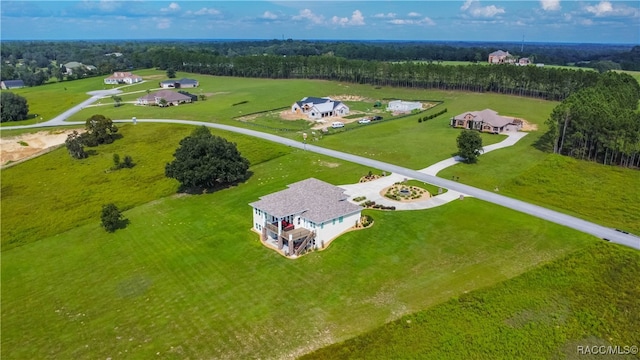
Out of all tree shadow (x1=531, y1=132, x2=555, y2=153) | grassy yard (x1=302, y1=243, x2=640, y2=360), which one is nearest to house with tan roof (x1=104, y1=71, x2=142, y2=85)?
tree shadow (x1=531, y1=132, x2=555, y2=153)

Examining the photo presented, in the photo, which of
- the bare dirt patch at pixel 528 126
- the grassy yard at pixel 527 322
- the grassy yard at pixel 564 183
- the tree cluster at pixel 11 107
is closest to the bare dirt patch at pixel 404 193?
the grassy yard at pixel 564 183

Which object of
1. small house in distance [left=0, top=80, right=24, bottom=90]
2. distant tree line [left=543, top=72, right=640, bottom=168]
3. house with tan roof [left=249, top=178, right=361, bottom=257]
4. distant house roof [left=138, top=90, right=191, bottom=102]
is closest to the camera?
house with tan roof [left=249, top=178, right=361, bottom=257]

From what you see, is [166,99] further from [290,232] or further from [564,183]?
[564,183]

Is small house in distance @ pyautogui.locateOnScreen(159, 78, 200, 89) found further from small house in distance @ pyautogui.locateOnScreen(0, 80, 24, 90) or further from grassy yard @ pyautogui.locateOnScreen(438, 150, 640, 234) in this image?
grassy yard @ pyautogui.locateOnScreen(438, 150, 640, 234)

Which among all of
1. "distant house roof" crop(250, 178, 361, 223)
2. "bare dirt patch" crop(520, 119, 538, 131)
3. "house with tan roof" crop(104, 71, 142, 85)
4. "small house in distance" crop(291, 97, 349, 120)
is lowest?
"distant house roof" crop(250, 178, 361, 223)

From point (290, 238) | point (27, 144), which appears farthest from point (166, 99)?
point (290, 238)

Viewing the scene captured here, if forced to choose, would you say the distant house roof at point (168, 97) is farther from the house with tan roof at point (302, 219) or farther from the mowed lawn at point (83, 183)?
the house with tan roof at point (302, 219)
